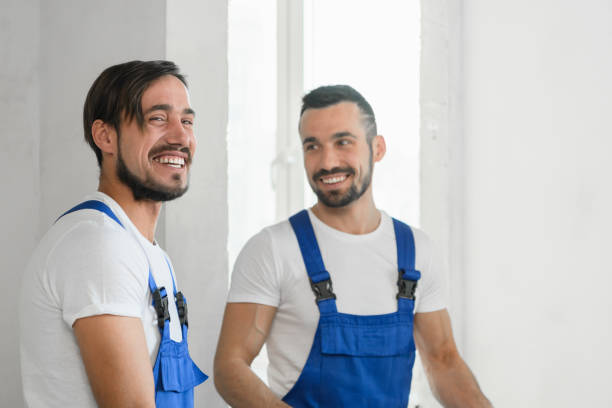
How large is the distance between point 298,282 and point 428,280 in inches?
15.1

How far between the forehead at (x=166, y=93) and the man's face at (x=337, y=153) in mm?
460

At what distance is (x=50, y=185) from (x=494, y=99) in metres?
1.54

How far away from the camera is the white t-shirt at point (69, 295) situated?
3.17 ft

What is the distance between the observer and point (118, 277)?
0.99 metres

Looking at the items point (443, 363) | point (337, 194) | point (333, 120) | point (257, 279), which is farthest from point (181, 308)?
point (443, 363)

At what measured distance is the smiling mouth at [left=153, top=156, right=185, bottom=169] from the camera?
1254 millimetres

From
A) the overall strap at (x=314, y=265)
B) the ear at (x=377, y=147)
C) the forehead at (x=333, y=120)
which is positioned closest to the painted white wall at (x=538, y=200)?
the ear at (x=377, y=147)

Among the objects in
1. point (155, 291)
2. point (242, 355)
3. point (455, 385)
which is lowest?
point (455, 385)

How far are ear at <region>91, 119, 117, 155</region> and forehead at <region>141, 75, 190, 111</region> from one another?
0.08m

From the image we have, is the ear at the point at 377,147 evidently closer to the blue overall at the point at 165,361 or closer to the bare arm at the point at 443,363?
the bare arm at the point at 443,363

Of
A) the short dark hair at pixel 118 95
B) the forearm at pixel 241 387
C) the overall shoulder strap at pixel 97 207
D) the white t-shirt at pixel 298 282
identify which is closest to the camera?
the overall shoulder strap at pixel 97 207

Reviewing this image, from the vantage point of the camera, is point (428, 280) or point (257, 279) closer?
point (257, 279)

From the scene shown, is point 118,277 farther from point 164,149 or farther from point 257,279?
point 257,279

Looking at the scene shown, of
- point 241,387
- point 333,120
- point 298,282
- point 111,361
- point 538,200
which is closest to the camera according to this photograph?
point 111,361
